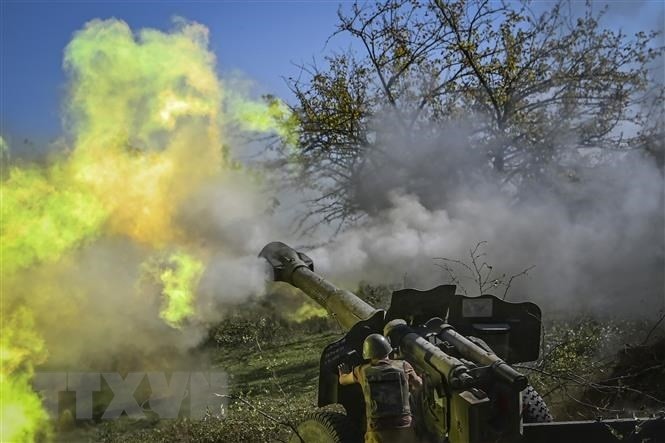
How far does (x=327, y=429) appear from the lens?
16.8ft

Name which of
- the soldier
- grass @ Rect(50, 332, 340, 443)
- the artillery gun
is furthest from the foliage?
grass @ Rect(50, 332, 340, 443)

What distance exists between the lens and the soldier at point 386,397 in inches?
173

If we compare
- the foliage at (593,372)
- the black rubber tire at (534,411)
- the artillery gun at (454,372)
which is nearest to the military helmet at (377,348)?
the artillery gun at (454,372)

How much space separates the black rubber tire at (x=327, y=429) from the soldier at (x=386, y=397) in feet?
1.37

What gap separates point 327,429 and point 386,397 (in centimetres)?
89

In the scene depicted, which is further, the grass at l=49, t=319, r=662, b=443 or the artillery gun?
the grass at l=49, t=319, r=662, b=443

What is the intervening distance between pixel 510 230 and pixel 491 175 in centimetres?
181

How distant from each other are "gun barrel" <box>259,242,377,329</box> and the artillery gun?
0.02 meters

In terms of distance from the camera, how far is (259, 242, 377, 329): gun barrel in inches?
238

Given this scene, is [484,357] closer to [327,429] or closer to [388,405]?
[388,405]

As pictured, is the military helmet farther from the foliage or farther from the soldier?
the foliage

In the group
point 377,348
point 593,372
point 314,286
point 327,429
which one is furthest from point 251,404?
point 593,372

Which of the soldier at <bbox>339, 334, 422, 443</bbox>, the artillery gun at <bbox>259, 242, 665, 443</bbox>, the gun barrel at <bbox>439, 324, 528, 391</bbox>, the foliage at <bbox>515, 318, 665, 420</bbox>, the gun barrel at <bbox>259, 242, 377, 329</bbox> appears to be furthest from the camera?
the foliage at <bbox>515, 318, 665, 420</bbox>

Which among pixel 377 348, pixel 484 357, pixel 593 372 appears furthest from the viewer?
pixel 593 372
